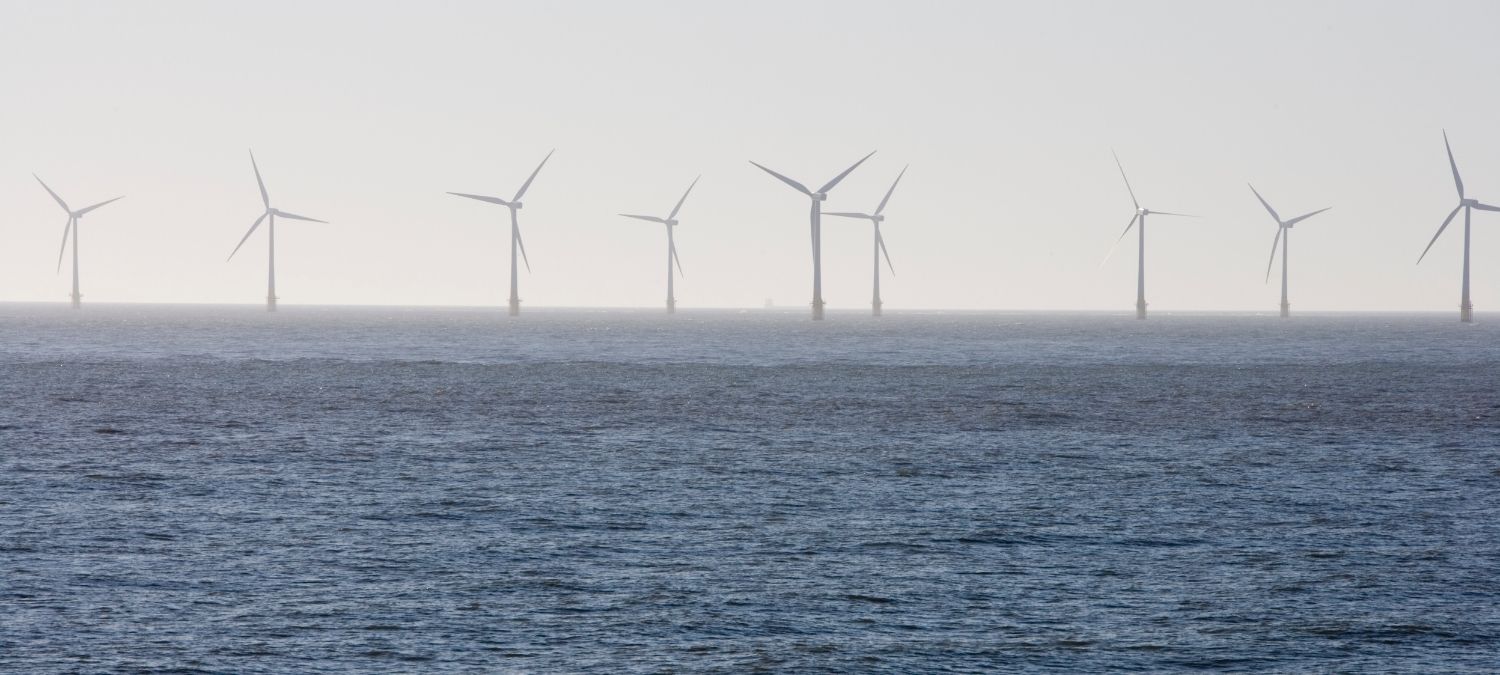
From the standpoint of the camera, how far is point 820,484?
42.9m

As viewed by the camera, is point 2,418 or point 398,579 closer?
point 398,579

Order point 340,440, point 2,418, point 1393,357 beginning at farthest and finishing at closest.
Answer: point 1393,357, point 2,418, point 340,440

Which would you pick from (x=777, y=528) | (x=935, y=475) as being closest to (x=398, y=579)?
(x=777, y=528)

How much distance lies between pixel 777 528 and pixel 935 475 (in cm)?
1206

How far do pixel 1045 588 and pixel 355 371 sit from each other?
88576 mm

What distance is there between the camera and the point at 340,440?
5569 cm

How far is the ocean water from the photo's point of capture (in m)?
23.0

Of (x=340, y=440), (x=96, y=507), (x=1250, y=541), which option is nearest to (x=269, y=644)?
(x=96, y=507)

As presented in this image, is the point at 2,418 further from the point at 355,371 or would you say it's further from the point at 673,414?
the point at 355,371

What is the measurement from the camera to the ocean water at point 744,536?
904 inches

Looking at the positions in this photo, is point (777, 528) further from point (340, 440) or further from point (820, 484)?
point (340, 440)

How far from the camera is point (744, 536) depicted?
33000 millimetres

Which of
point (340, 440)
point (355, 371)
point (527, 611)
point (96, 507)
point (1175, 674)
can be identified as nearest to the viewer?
point (1175, 674)

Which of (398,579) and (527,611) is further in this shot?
(398,579)
